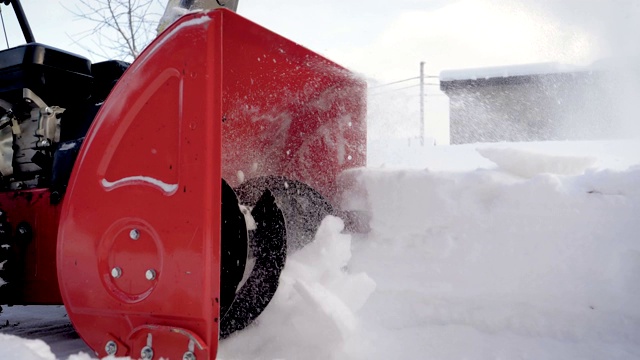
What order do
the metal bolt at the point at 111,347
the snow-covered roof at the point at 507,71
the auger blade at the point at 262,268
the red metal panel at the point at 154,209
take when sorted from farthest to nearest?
1. the snow-covered roof at the point at 507,71
2. the auger blade at the point at 262,268
3. the metal bolt at the point at 111,347
4. the red metal panel at the point at 154,209

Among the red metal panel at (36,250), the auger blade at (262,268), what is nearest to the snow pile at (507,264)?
the auger blade at (262,268)

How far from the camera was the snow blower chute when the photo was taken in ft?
4.61

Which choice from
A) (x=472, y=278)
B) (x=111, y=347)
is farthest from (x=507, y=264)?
(x=111, y=347)

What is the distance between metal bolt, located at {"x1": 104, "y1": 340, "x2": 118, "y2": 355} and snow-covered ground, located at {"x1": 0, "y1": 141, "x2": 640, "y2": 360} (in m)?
0.12

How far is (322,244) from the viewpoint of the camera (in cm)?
205

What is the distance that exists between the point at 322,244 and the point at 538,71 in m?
10.9

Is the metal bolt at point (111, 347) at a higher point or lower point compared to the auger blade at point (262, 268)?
lower

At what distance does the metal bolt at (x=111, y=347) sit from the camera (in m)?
1.49

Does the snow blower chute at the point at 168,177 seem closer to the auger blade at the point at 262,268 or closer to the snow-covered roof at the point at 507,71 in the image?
the auger blade at the point at 262,268

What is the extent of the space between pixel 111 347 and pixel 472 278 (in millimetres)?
1318

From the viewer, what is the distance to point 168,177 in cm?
144

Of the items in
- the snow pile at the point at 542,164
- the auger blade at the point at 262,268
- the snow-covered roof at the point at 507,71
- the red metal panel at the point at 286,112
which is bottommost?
the auger blade at the point at 262,268

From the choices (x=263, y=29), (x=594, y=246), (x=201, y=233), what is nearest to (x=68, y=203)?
(x=201, y=233)

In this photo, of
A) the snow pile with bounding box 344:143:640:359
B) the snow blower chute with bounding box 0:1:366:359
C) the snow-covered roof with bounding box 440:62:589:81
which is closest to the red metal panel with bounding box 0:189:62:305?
the snow blower chute with bounding box 0:1:366:359
